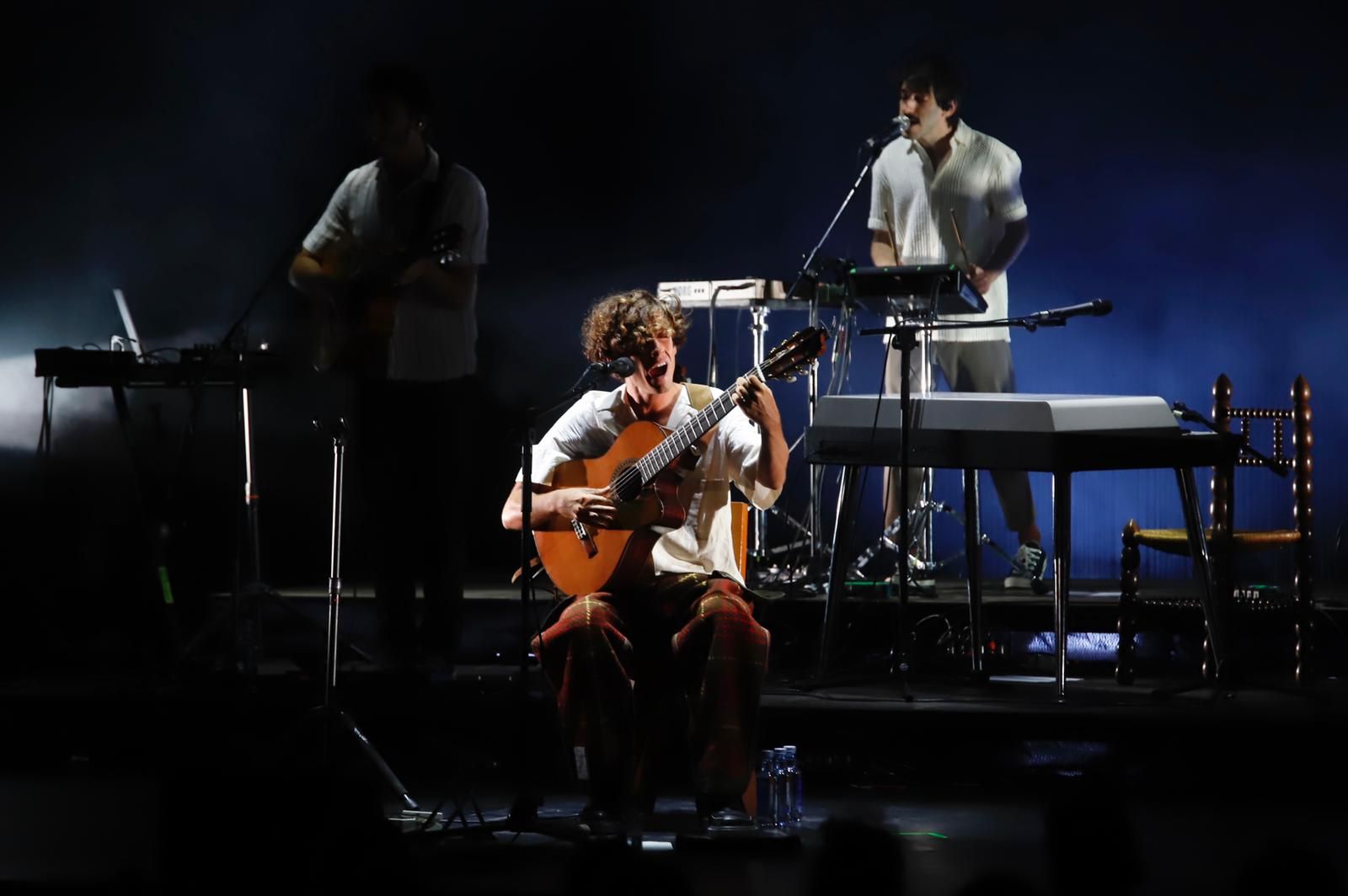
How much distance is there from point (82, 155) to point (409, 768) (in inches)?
142

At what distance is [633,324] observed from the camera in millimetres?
4051

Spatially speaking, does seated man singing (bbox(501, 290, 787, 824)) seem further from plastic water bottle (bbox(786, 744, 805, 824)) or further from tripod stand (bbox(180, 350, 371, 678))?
tripod stand (bbox(180, 350, 371, 678))

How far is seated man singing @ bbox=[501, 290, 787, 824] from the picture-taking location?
3.76 m

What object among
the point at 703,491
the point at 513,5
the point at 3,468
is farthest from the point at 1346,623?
the point at 3,468

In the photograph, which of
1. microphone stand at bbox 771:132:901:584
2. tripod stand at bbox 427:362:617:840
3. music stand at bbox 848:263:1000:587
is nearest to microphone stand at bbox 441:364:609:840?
tripod stand at bbox 427:362:617:840

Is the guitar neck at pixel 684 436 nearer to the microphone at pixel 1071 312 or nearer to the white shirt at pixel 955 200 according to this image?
the microphone at pixel 1071 312

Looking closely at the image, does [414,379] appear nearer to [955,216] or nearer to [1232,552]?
[955,216]


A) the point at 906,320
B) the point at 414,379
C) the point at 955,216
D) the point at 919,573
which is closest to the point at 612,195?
the point at 955,216

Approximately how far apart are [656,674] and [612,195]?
3.52 m

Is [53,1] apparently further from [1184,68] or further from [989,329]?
[1184,68]

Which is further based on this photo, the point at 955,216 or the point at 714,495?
the point at 955,216

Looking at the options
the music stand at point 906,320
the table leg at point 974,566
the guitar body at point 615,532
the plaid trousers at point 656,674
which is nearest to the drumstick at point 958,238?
the music stand at point 906,320

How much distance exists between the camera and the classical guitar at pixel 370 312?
4.75m

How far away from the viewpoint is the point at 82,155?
688 cm
